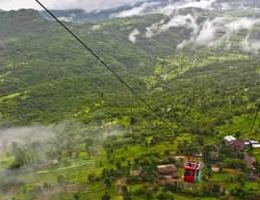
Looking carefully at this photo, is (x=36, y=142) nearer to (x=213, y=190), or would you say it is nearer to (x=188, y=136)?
(x=188, y=136)

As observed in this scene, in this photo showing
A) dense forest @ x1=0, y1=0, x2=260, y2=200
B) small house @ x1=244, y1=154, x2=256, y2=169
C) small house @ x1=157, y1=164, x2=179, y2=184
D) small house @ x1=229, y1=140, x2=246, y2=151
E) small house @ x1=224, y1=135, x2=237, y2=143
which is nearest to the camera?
small house @ x1=157, y1=164, x2=179, y2=184

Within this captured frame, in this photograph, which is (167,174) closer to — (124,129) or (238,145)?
(238,145)

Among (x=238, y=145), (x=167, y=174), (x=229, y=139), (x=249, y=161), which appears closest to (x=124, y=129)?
(x=229, y=139)

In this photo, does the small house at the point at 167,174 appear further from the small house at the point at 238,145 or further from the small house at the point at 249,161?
the small house at the point at 238,145

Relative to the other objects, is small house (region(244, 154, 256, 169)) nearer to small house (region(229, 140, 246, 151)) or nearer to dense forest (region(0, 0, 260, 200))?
dense forest (region(0, 0, 260, 200))

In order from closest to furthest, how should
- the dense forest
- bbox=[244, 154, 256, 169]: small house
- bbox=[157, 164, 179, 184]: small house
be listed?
1. bbox=[157, 164, 179, 184]: small house
2. the dense forest
3. bbox=[244, 154, 256, 169]: small house

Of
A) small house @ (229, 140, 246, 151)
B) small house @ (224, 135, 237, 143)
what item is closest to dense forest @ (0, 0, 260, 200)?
small house @ (229, 140, 246, 151)

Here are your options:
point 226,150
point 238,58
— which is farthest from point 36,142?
point 238,58

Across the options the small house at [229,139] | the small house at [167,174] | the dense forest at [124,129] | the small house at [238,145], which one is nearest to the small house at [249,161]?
the dense forest at [124,129]
